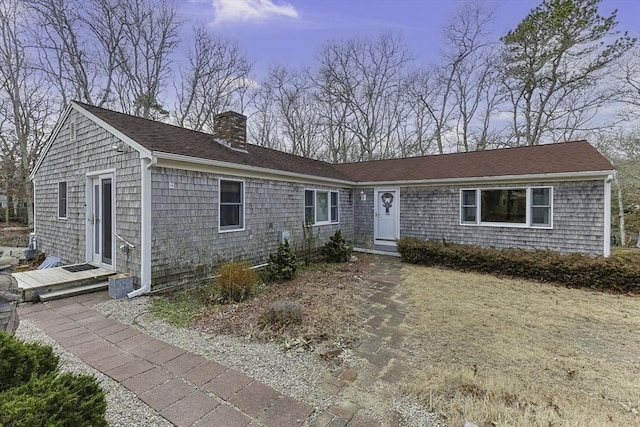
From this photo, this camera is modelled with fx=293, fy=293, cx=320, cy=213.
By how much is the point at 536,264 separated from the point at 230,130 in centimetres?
870

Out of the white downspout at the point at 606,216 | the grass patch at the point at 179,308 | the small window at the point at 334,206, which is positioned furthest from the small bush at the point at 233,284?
the white downspout at the point at 606,216

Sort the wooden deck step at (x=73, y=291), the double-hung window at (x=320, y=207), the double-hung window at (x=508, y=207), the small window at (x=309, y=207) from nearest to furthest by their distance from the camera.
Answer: the wooden deck step at (x=73, y=291), the double-hung window at (x=508, y=207), the small window at (x=309, y=207), the double-hung window at (x=320, y=207)

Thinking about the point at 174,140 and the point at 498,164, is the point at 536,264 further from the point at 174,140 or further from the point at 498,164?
the point at 174,140

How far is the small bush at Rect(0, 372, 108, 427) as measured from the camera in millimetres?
1317

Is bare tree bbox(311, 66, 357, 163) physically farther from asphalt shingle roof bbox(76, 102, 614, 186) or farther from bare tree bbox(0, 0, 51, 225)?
bare tree bbox(0, 0, 51, 225)

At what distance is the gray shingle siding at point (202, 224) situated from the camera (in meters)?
5.68

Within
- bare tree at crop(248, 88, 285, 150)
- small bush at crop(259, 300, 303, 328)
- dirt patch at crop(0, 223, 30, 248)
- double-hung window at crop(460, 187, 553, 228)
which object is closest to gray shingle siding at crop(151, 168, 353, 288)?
small bush at crop(259, 300, 303, 328)

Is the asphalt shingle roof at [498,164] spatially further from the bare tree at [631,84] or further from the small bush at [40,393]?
the small bush at [40,393]

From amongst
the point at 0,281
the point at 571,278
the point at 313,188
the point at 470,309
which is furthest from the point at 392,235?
the point at 0,281

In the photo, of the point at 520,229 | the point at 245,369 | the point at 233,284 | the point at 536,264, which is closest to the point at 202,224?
the point at 233,284

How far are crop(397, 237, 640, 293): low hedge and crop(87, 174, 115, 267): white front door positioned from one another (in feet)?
25.3

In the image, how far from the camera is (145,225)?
5.43 m

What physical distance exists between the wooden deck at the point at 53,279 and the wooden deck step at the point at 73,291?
59mm

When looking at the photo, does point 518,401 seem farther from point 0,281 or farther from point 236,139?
point 236,139
